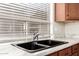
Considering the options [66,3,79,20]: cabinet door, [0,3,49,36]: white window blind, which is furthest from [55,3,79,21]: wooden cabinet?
[0,3,49,36]: white window blind

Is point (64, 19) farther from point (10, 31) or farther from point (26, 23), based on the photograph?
point (10, 31)

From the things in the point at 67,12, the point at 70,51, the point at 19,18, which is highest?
the point at 67,12

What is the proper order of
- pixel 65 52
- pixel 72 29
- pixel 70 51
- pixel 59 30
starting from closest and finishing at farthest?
pixel 65 52, pixel 70 51, pixel 59 30, pixel 72 29

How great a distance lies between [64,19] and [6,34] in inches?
62.2

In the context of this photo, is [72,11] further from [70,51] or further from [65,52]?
[65,52]

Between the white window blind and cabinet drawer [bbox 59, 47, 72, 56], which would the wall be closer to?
the white window blind

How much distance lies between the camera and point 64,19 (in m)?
2.98

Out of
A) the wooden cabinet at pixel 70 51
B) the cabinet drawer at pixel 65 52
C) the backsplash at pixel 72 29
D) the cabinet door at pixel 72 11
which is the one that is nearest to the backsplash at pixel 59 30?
the backsplash at pixel 72 29

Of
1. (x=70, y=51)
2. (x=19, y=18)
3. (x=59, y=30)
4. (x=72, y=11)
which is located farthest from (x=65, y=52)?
(x=72, y=11)

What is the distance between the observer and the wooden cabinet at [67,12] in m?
2.98

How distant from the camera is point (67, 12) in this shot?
9.84 feet

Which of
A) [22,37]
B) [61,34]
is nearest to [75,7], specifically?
[61,34]

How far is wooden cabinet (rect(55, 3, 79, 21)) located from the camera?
298 cm

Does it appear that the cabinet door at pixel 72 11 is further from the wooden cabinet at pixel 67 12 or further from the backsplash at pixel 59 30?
the backsplash at pixel 59 30
